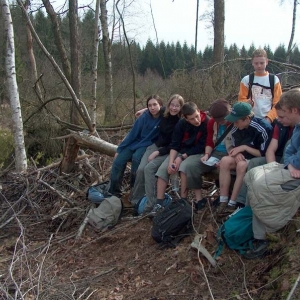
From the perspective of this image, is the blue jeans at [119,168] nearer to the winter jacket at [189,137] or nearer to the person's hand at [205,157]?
the winter jacket at [189,137]

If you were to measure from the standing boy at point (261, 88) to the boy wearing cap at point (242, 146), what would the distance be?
59 centimetres

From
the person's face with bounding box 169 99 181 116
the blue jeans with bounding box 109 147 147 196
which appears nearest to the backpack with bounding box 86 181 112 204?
the blue jeans with bounding box 109 147 147 196

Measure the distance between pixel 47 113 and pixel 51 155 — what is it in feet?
3.85

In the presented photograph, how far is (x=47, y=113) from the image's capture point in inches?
422

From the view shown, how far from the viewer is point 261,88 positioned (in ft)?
16.3

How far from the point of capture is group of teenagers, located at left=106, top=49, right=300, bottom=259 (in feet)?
11.5

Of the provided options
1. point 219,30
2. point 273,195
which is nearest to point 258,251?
point 273,195

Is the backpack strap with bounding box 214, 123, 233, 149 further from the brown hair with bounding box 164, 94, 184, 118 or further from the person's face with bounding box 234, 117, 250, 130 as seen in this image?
the brown hair with bounding box 164, 94, 184, 118

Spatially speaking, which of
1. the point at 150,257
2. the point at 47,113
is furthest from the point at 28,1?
the point at 150,257

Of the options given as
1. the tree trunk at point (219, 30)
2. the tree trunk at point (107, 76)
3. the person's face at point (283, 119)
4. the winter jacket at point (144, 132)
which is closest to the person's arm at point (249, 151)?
the person's face at point (283, 119)

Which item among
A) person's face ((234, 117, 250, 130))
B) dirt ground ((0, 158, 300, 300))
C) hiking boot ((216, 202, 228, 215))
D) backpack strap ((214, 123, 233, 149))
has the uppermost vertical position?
person's face ((234, 117, 250, 130))

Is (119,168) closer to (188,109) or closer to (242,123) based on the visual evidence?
(188,109)

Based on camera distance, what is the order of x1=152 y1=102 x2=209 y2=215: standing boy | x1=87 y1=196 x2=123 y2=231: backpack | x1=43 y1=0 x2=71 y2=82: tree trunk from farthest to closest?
x1=43 y1=0 x2=71 y2=82: tree trunk → x1=87 y1=196 x2=123 y2=231: backpack → x1=152 y1=102 x2=209 y2=215: standing boy

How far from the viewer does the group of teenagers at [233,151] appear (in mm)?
3506
